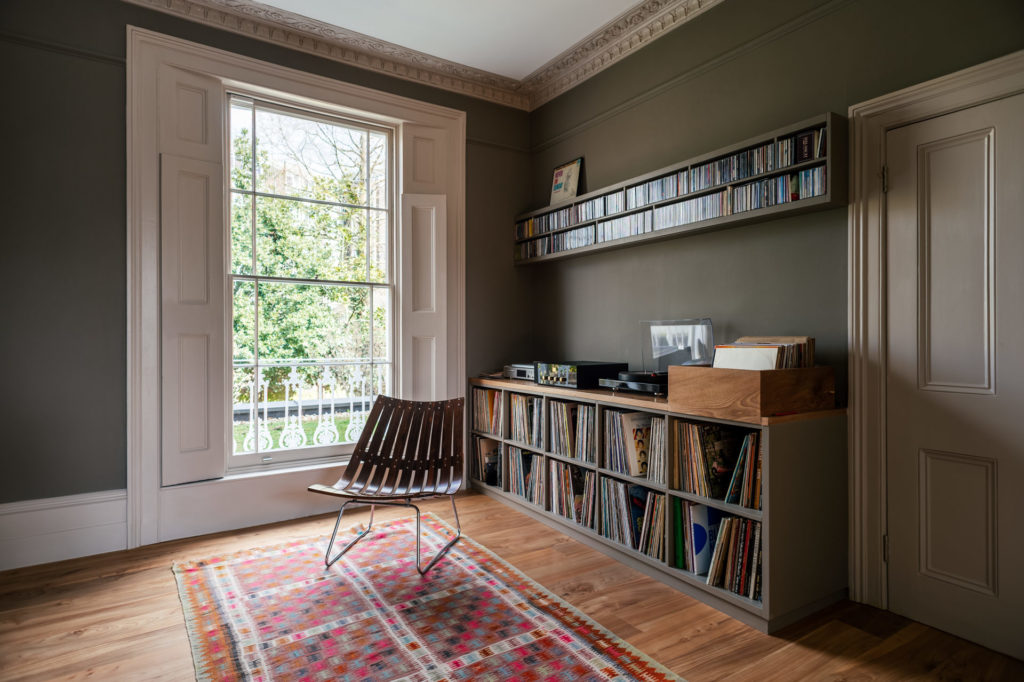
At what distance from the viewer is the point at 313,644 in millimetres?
2074

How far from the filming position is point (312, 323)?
3.72 metres

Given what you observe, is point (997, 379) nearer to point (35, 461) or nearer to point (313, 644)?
point (313, 644)

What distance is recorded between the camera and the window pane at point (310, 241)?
357 cm

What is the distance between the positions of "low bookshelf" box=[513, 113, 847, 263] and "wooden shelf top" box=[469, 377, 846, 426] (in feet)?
3.04

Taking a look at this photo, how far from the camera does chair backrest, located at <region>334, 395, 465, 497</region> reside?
118 inches

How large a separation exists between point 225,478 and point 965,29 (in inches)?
166

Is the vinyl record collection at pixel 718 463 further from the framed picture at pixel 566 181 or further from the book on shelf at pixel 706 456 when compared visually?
the framed picture at pixel 566 181

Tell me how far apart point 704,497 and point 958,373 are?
109 centimetres

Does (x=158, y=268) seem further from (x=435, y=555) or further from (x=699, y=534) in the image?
(x=699, y=534)

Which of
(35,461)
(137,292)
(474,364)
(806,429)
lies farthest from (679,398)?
(35,461)

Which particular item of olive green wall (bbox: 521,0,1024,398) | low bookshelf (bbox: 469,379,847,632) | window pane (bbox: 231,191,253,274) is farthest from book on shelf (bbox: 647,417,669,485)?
window pane (bbox: 231,191,253,274)

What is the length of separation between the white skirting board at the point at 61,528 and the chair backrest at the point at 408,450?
1.21m

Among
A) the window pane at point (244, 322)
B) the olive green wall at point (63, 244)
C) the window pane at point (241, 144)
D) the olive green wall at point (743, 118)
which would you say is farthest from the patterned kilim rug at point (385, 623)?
the window pane at point (241, 144)

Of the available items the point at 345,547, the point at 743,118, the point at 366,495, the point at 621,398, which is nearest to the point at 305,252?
the point at 366,495
